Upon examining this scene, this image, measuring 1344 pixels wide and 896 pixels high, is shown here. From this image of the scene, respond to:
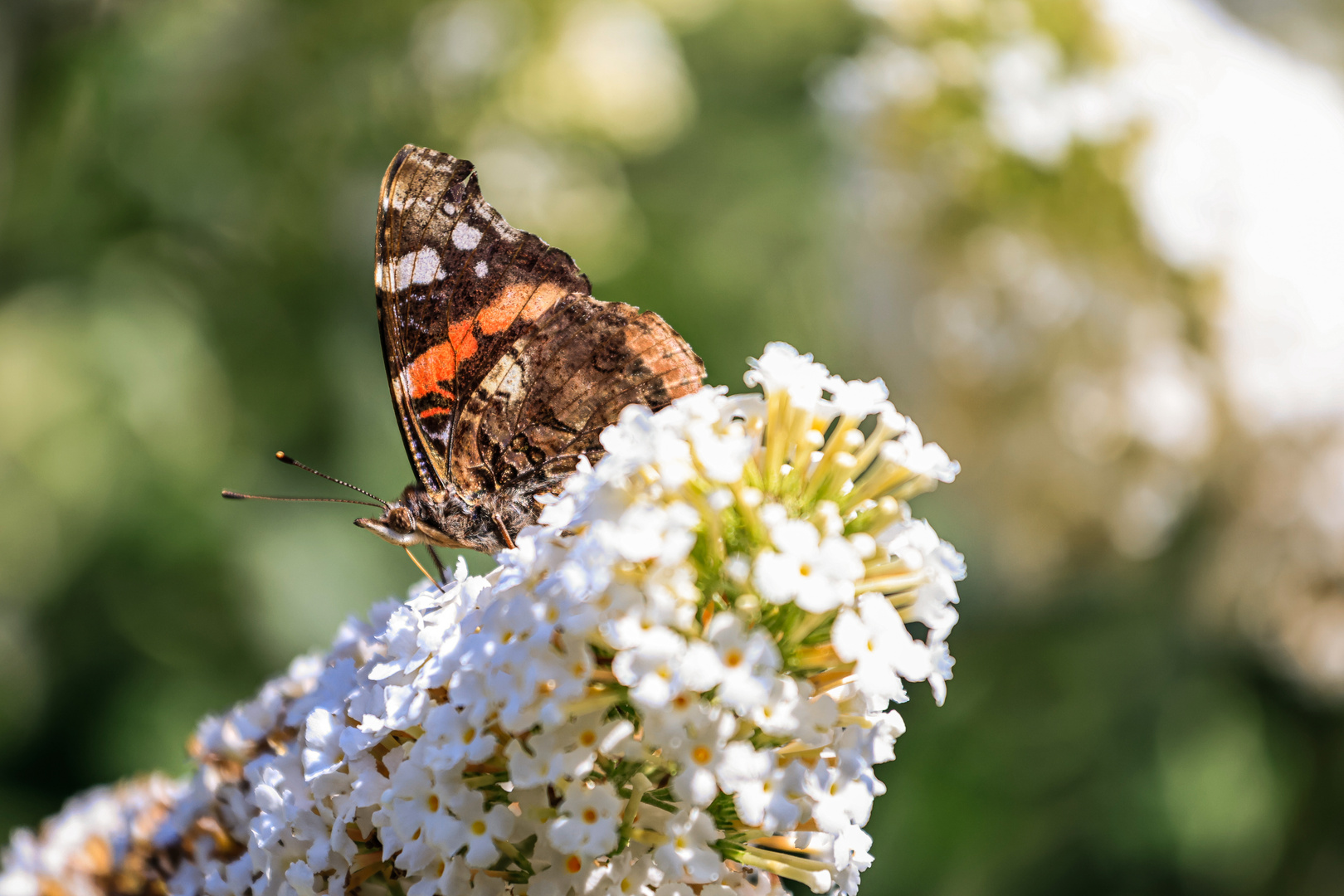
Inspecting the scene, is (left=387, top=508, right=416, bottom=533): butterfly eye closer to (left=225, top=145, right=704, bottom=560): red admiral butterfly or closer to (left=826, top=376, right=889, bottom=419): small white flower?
(left=225, top=145, right=704, bottom=560): red admiral butterfly

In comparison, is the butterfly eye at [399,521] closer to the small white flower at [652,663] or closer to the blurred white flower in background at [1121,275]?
the small white flower at [652,663]

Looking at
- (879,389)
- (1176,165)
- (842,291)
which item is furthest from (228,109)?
(879,389)

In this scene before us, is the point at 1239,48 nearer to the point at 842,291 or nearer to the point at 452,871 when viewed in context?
the point at 842,291

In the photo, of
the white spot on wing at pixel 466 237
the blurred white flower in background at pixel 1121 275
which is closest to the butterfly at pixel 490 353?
the white spot on wing at pixel 466 237


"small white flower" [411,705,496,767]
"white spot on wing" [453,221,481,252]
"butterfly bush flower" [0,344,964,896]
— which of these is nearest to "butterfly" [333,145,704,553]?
"white spot on wing" [453,221,481,252]

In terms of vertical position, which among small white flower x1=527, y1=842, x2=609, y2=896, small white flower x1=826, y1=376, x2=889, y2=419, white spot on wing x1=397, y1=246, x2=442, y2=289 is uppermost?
white spot on wing x1=397, y1=246, x2=442, y2=289

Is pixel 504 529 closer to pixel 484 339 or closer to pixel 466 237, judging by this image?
pixel 484 339
